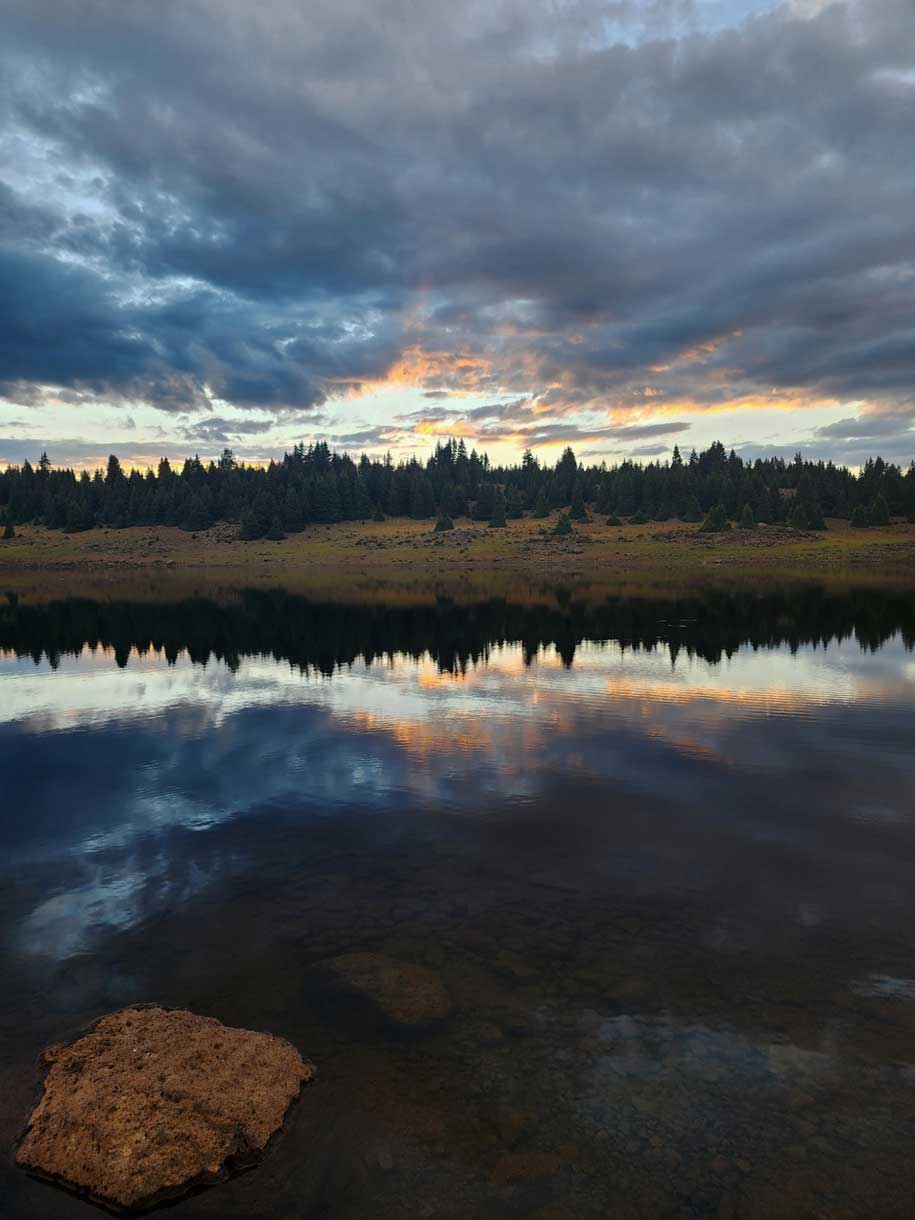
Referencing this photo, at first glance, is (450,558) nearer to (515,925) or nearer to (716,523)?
(716,523)

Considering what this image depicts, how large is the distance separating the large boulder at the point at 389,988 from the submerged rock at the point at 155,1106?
58.3 inches

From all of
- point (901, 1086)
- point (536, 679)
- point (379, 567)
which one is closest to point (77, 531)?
point (379, 567)

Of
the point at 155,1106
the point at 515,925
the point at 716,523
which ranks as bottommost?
the point at 515,925

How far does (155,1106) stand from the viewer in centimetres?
929

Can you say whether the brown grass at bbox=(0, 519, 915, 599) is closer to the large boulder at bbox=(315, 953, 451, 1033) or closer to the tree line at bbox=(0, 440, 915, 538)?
the tree line at bbox=(0, 440, 915, 538)

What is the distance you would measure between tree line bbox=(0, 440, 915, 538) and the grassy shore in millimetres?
4598

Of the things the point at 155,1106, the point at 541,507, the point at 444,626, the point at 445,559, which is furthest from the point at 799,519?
the point at 155,1106

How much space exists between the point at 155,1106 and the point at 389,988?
12.5 ft

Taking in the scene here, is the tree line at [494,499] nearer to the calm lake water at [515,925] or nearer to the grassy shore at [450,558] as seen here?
the grassy shore at [450,558]

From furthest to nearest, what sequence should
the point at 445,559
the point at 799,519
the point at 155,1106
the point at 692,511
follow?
1. the point at 692,511
2. the point at 799,519
3. the point at 445,559
4. the point at 155,1106

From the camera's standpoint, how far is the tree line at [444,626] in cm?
4769

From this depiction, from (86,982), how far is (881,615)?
209 ft

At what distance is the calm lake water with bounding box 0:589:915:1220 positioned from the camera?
877 cm

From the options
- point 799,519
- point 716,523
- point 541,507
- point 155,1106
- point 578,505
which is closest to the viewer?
point 155,1106
